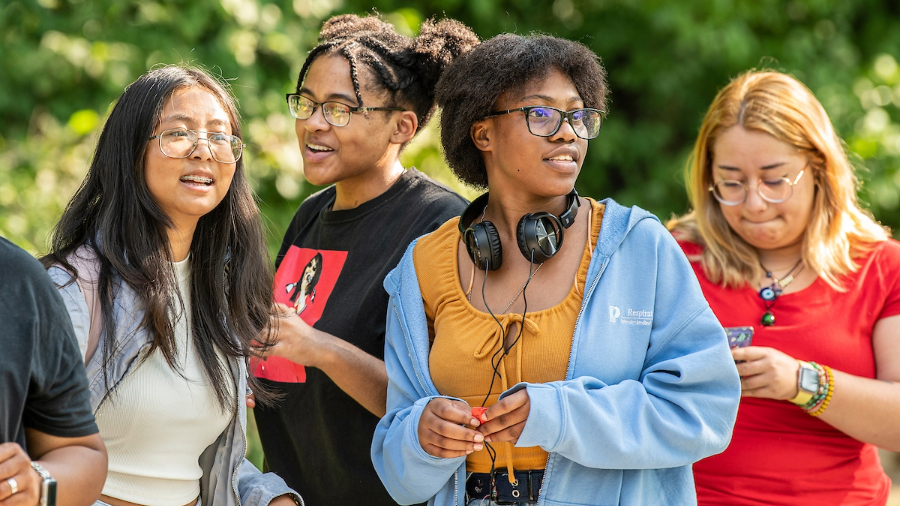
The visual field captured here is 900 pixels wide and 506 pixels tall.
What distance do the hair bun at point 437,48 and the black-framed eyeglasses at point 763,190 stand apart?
1034 millimetres

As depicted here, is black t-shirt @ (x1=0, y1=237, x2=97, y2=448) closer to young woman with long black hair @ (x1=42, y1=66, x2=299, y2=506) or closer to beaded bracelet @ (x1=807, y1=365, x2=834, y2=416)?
young woman with long black hair @ (x1=42, y1=66, x2=299, y2=506)

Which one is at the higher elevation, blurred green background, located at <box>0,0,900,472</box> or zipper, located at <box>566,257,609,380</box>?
blurred green background, located at <box>0,0,900,472</box>

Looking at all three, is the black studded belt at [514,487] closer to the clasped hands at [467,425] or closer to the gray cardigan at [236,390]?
the clasped hands at [467,425]

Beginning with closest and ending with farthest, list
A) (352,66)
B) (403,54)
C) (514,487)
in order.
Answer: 1. (514,487)
2. (352,66)
3. (403,54)

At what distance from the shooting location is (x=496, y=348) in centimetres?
226

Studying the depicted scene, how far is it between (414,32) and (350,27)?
2.54 metres

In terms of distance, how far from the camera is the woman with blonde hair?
8.63 ft

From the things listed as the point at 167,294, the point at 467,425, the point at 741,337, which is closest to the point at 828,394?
the point at 741,337

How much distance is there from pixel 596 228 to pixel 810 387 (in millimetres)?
863

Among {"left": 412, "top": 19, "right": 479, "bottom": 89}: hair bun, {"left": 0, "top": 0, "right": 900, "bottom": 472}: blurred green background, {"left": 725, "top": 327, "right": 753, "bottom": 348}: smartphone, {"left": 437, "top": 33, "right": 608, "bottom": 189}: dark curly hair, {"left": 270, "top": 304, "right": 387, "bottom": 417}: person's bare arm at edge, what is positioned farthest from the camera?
{"left": 0, "top": 0, "right": 900, "bottom": 472}: blurred green background

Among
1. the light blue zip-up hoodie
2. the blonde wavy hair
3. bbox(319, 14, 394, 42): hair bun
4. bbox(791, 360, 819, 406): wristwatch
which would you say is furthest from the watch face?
bbox(319, 14, 394, 42): hair bun

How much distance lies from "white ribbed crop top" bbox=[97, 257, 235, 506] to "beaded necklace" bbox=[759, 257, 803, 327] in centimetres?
171

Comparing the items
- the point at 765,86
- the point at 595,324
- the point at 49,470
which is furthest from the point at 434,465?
the point at 765,86

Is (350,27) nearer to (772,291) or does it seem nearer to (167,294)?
(167,294)
